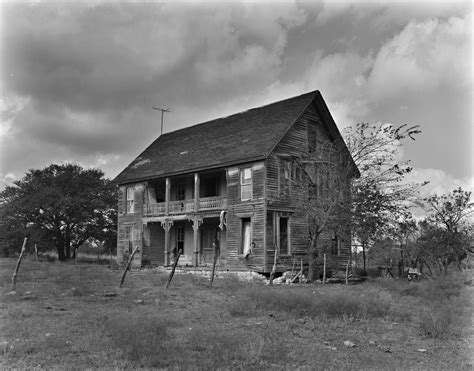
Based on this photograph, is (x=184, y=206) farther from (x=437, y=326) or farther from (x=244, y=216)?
(x=437, y=326)

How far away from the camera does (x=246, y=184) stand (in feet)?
84.0

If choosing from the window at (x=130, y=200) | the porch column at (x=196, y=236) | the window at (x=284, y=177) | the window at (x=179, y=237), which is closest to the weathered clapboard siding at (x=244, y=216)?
the window at (x=284, y=177)

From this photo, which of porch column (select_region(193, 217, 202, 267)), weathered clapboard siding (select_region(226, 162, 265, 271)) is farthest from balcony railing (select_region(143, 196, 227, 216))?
weathered clapboard siding (select_region(226, 162, 265, 271))

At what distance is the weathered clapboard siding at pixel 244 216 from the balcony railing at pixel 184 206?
0.87 m

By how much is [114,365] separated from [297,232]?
19.5m

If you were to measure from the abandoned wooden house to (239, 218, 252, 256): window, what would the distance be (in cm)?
5

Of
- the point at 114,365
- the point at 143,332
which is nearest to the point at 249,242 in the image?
the point at 143,332

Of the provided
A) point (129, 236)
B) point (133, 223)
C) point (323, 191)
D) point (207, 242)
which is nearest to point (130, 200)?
point (133, 223)

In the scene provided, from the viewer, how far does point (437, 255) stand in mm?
25469

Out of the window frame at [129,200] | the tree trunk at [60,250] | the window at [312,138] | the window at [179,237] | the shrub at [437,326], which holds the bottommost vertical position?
the shrub at [437,326]

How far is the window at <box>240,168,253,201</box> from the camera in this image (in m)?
25.5

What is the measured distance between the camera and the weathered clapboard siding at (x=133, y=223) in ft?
107

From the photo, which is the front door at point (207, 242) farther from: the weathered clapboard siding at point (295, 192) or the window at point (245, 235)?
the weathered clapboard siding at point (295, 192)

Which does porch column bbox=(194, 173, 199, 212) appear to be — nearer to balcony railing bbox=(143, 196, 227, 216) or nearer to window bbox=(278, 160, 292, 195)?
balcony railing bbox=(143, 196, 227, 216)
